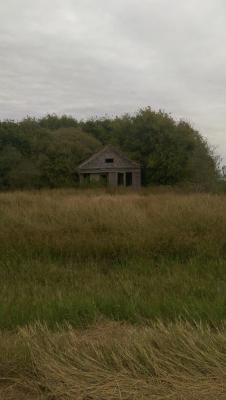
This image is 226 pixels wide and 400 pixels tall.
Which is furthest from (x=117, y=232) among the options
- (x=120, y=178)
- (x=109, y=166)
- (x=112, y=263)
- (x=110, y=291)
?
(x=120, y=178)

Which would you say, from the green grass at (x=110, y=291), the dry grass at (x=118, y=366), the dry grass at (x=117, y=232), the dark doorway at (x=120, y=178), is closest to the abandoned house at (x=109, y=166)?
the dark doorway at (x=120, y=178)

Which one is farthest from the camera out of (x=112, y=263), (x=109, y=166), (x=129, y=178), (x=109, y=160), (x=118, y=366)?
(x=129, y=178)

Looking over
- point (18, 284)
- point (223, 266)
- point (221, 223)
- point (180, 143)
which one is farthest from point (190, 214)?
point (180, 143)

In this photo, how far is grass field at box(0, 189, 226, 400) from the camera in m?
3.79

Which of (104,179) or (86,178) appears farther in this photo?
(104,179)

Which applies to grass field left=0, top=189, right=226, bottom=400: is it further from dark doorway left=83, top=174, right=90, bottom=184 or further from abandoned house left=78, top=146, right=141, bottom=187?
abandoned house left=78, top=146, right=141, bottom=187

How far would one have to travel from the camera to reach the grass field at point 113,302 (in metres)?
3.79

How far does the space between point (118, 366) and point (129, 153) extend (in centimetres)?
4281

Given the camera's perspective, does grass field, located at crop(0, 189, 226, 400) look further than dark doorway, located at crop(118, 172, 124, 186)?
No

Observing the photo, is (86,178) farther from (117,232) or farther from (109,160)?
(117,232)

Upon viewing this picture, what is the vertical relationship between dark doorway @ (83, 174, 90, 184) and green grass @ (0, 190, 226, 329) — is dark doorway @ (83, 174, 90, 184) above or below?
above

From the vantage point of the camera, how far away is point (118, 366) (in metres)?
3.95

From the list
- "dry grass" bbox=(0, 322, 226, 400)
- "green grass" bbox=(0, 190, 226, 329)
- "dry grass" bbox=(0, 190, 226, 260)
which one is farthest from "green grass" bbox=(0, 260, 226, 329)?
"dry grass" bbox=(0, 322, 226, 400)

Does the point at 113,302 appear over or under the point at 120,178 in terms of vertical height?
under
